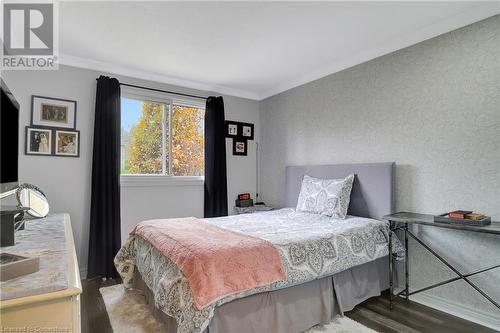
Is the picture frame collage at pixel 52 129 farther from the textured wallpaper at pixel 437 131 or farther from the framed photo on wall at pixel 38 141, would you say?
the textured wallpaper at pixel 437 131

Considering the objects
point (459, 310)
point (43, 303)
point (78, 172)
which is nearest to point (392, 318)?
point (459, 310)

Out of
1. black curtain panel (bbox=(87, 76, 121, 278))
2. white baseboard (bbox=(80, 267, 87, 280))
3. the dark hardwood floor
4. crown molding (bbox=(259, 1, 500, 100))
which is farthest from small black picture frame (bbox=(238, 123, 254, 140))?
the dark hardwood floor

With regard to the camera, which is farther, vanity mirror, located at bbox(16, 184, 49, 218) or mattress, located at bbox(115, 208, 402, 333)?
vanity mirror, located at bbox(16, 184, 49, 218)

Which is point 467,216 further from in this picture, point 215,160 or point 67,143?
point 67,143

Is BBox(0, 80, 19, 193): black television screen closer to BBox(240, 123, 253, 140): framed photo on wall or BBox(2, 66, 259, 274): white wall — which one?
BBox(2, 66, 259, 274): white wall

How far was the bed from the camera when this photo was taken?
178cm

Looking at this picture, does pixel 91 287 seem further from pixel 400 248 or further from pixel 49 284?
pixel 400 248

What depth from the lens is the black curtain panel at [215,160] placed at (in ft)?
13.6

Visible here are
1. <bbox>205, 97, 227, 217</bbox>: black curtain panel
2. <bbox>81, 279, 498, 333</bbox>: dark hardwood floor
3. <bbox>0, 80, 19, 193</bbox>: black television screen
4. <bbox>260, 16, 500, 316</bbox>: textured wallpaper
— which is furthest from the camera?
<bbox>205, 97, 227, 217</bbox>: black curtain panel

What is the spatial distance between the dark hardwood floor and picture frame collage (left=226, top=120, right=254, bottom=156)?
2753mm

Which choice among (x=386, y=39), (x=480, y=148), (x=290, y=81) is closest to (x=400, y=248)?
(x=480, y=148)

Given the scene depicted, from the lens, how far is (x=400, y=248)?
272 centimetres

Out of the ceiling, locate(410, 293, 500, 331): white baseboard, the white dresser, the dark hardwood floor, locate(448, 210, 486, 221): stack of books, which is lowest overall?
the dark hardwood floor

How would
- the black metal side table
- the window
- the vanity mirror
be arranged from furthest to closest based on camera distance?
the window → the vanity mirror → the black metal side table
